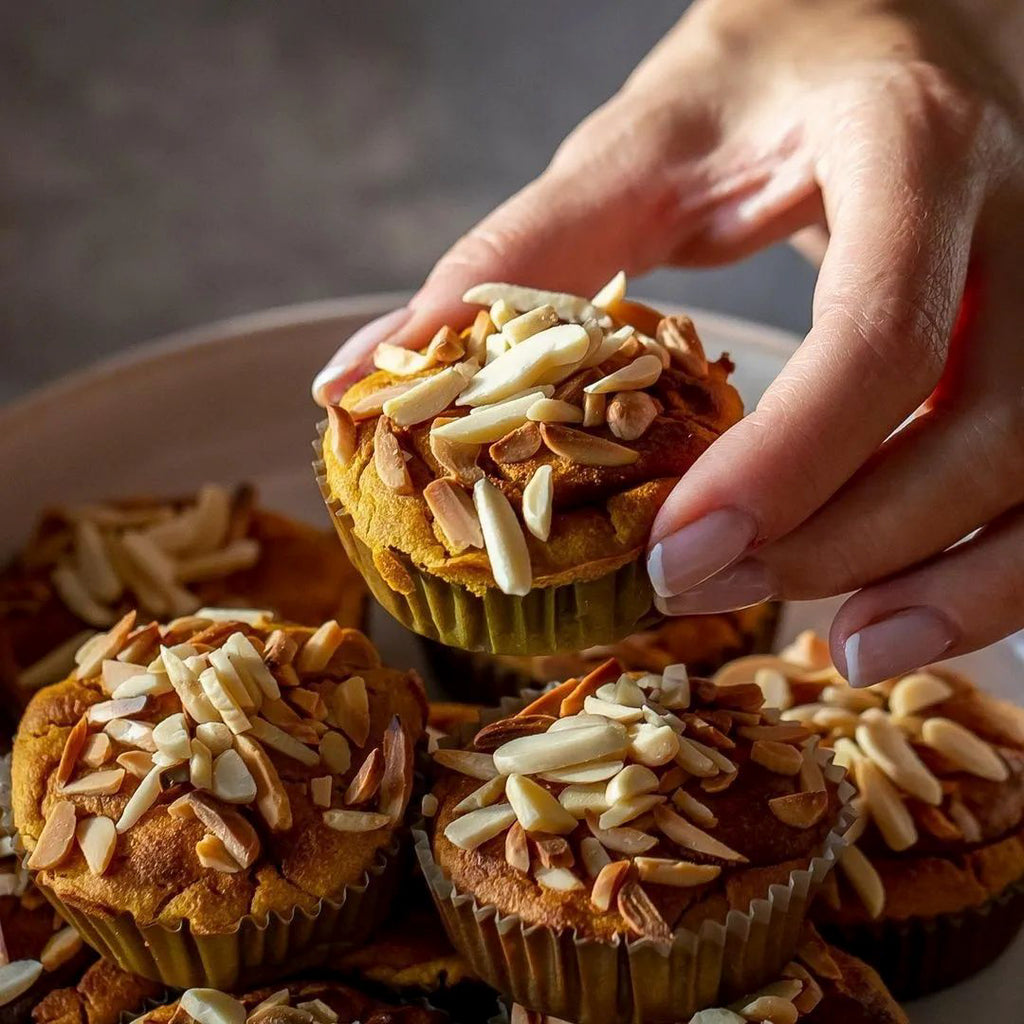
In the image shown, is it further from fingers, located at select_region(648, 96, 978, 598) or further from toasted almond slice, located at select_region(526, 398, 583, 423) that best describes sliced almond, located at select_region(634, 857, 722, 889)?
toasted almond slice, located at select_region(526, 398, 583, 423)

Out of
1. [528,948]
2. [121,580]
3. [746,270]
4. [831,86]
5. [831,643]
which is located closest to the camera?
[528,948]

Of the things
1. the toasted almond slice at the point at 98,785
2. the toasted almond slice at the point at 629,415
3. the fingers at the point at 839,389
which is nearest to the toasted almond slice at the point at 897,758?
the fingers at the point at 839,389

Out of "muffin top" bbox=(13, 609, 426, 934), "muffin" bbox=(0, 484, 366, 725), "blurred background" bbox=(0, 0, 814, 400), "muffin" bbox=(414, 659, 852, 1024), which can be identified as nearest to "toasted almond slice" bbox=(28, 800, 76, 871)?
"muffin top" bbox=(13, 609, 426, 934)

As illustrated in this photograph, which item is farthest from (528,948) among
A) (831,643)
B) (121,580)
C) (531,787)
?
Answer: (121,580)

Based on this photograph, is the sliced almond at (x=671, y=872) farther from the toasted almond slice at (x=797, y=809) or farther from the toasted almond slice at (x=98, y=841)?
the toasted almond slice at (x=98, y=841)

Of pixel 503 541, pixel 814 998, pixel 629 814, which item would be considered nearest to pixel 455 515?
pixel 503 541

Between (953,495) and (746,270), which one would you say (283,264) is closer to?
(746,270)

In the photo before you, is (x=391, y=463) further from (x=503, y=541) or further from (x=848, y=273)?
(x=848, y=273)
